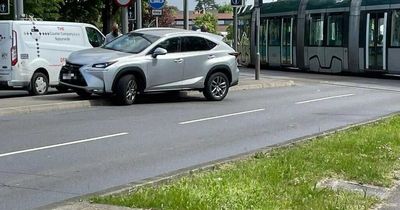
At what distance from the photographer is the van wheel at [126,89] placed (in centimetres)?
1588

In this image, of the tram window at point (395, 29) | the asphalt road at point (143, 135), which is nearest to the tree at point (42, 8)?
the asphalt road at point (143, 135)

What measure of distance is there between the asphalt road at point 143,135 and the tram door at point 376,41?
811 centimetres

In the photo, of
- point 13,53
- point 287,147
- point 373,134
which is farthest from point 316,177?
point 13,53

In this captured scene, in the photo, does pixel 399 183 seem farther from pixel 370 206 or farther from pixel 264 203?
pixel 264 203

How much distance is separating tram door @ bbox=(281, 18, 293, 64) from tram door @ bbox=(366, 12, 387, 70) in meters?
5.73

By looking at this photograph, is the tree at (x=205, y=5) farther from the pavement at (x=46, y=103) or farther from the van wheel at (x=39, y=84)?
the pavement at (x=46, y=103)

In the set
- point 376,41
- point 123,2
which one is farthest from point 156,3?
point 376,41

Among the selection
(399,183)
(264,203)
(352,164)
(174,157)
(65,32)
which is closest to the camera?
(264,203)

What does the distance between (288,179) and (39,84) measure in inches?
485

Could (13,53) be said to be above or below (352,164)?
above

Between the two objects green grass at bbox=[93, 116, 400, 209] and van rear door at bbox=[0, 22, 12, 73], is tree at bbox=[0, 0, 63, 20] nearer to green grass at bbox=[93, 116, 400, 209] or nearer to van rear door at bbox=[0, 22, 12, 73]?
van rear door at bbox=[0, 22, 12, 73]

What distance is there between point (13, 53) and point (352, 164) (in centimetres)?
1195

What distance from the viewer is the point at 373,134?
1099cm

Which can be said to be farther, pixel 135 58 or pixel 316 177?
pixel 135 58
